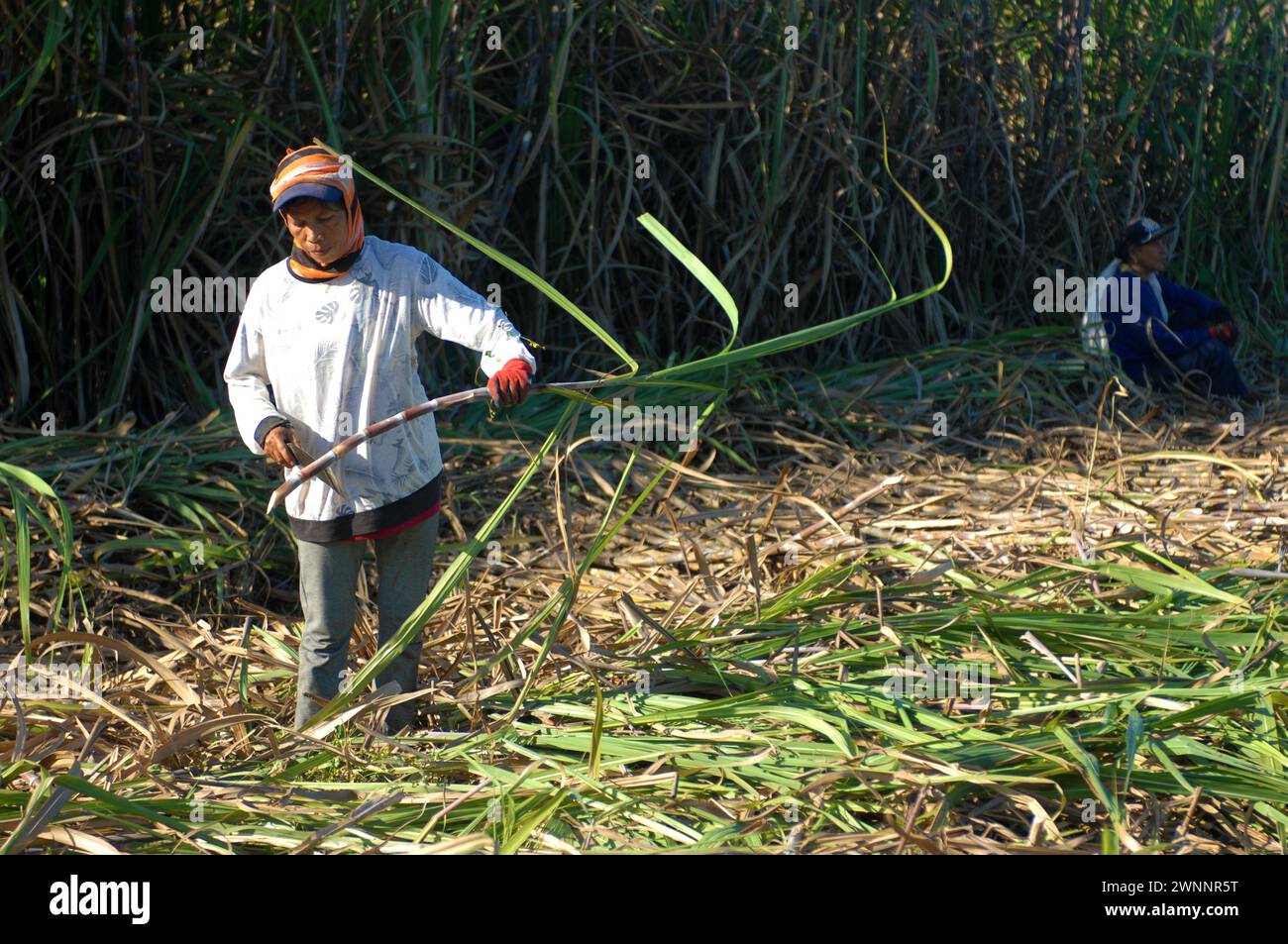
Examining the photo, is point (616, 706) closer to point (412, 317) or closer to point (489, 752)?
point (489, 752)

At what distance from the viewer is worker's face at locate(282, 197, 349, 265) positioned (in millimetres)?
2457

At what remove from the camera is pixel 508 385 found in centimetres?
238

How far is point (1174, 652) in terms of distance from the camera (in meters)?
2.70

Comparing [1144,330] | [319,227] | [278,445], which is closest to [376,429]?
[278,445]

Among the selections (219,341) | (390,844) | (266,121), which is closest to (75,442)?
(219,341)

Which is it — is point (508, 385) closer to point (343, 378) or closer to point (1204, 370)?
point (343, 378)

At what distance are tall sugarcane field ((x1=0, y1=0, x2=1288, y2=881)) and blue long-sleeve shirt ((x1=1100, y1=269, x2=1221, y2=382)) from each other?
2 cm

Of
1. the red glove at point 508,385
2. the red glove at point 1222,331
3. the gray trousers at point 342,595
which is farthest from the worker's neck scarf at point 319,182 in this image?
the red glove at point 1222,331

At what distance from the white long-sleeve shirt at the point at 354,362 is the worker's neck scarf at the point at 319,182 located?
0.02 meters

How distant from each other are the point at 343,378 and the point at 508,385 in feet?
1.23

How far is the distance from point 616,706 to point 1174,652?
1094 millimetres

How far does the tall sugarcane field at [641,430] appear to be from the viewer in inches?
Answer: 88.0

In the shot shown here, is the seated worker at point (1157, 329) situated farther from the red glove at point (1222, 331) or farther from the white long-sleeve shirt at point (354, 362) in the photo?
the white long-sleeve shirt at point (354, 362)

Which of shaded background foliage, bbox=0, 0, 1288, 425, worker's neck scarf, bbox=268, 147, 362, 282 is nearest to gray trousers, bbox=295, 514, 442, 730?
worker's neck scarf, bbox=268, 147, 362, 282
